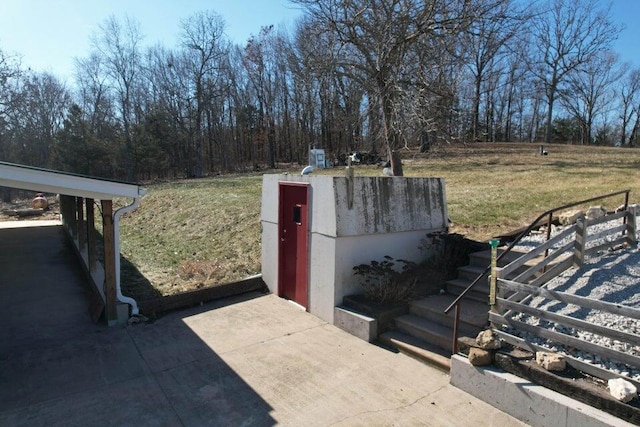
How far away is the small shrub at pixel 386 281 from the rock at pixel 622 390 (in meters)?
2.60

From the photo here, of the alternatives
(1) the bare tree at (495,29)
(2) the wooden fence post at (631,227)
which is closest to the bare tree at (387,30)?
(1) the bare tree at (495,29)

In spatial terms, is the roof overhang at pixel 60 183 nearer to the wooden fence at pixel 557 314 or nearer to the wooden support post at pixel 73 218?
the wooden fence at pixel 557 314

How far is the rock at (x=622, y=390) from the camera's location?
118 inches

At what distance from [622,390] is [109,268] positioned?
605cm

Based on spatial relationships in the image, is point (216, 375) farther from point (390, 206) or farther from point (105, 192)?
point (390, 206)

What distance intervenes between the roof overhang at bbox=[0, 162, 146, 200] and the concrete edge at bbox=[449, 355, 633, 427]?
16.0 ft

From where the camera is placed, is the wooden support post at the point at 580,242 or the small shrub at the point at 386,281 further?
the small shrub at the point at 386,281

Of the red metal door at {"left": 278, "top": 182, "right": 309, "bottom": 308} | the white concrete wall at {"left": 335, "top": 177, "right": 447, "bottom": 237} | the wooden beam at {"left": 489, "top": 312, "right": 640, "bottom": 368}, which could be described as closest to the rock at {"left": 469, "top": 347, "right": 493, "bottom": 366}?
the wooden beam at {"left": 489, "top": 312, "right": 640, "bottom": 368}

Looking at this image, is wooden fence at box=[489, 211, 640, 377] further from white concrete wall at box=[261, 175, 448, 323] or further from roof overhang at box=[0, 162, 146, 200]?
roof overhang at box=[0, 162, 146, 200]

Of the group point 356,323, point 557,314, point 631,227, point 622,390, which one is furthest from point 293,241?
point 631,227

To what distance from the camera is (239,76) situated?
3684 centimetres

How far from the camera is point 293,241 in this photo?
21.2ft

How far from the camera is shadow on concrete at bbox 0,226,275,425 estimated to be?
3.70 metres

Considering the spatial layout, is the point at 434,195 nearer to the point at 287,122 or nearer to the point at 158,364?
the point at 158,364
